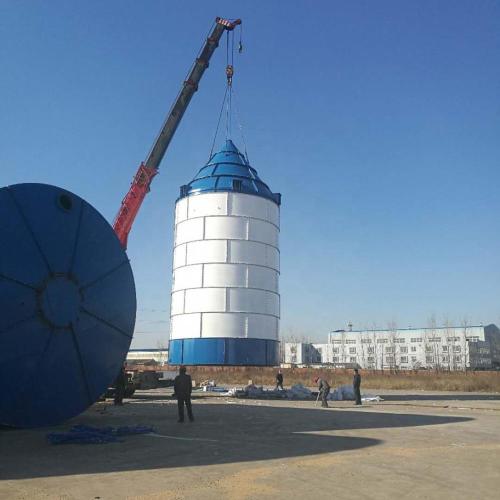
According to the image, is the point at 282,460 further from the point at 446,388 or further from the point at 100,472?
the point at 446,388

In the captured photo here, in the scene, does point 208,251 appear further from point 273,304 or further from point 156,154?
point 156,154

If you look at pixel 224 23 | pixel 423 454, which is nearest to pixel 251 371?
pixel 224 23

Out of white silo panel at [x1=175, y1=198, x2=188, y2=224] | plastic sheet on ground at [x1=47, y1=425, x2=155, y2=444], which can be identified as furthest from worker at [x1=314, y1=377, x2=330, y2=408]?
white silo panel at [x1=175, y1=198, x2=188, y2=224]

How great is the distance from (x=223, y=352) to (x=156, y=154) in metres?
14.8

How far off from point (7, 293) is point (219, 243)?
28.7 m

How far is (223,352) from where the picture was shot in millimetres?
36438

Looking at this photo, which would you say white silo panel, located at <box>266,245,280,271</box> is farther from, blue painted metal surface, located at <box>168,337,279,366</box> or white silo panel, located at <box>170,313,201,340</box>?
white silo panel, located at <box>170,313,201,340</box>

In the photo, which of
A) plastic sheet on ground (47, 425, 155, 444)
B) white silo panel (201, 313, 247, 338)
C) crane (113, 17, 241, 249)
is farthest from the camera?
white silo panel (201, 313, 247, 338)

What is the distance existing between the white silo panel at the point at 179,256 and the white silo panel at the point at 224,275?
2300mm

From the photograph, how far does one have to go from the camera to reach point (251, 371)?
128ft

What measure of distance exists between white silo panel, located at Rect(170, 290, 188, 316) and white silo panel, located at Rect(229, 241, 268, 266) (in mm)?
5001

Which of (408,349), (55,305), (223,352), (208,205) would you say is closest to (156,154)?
(208,205)

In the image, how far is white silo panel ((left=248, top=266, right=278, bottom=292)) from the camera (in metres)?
37.4

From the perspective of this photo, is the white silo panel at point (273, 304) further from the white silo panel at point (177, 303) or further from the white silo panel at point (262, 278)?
the white silo panel at point (177, 303)
